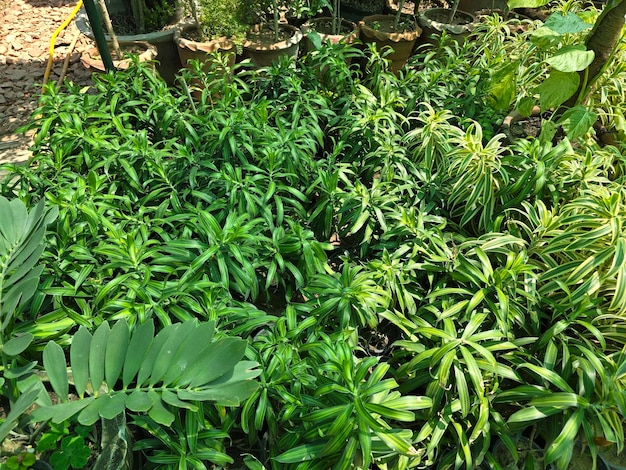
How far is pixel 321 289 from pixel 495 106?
68.9 inches

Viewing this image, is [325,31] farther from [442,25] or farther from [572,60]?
[572,60]

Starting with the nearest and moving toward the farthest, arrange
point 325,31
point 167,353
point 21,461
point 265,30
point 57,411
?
point 57,411, point 167,353, point 21,461, point 265,30, point 325,31

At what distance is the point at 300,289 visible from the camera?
1.95 meters

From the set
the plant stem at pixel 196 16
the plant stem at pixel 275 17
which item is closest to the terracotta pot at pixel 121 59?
the plant stem at pixel 196 16

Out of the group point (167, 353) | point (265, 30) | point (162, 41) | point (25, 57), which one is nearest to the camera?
point (167, 353)

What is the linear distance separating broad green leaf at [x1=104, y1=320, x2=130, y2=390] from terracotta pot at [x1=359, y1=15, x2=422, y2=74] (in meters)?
3.16

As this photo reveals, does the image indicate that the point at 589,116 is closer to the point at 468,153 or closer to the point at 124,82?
the point at 468,153

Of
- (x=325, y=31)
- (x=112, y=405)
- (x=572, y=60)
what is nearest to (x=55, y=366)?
(x=112, y=405)

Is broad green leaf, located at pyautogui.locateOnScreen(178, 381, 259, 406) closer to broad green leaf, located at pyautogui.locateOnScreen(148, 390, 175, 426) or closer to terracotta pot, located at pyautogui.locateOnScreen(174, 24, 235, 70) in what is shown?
broad green leaf, located at pyautogui.locateOnScreen(148, 390, 175, 426)

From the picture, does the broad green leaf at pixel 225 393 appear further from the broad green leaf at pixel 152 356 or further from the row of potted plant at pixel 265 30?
the row of potted plant at pixel 265 30

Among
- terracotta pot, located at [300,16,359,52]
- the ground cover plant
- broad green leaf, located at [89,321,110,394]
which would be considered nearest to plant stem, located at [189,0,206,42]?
terracotta pot, located at [300,16,359,52]

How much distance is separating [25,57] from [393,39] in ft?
10.8

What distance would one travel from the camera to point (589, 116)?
2.51 meters

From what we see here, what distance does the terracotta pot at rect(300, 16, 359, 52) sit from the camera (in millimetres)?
3701
